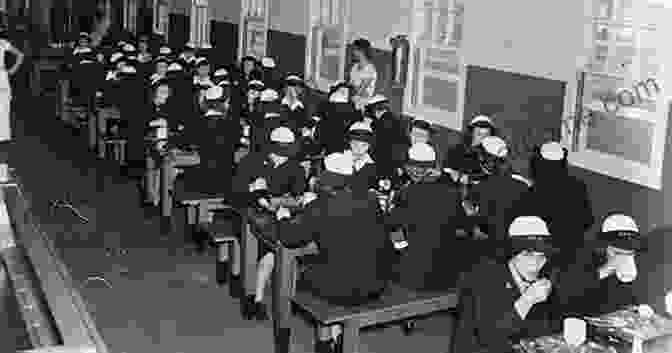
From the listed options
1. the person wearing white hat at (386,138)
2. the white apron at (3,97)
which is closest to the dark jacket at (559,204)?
the person wearing white hat at (386,138)

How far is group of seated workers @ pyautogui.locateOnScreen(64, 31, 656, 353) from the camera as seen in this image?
4.51m

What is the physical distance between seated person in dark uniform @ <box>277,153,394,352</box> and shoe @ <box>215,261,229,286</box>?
2.27 meters

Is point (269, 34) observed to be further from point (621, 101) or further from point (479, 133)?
point (621, 101)

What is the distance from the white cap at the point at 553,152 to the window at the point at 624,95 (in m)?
0.44

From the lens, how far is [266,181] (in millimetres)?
6824

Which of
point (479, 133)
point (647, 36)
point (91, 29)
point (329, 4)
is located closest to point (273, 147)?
point (479, 133)

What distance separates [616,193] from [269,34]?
29.4 feet

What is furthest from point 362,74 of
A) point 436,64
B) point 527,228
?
point 527,228

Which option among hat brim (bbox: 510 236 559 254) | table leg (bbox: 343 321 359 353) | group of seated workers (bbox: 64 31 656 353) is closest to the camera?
hat brim (bbox: 510 236 559 254)

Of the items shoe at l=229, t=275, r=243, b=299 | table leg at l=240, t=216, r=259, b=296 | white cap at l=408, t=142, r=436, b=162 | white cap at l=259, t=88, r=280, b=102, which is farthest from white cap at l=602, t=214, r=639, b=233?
white cap at l=259, t=88, r=280, b=102

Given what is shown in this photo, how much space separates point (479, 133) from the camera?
7.54 metres

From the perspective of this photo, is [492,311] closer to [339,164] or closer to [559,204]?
[339,164]

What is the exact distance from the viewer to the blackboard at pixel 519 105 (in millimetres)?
7531

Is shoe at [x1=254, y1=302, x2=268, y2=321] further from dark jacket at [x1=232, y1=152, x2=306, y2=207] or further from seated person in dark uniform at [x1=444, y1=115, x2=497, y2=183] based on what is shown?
seated person in dark uniform at [x1=444, y1=115, x2=497, y2=183]
